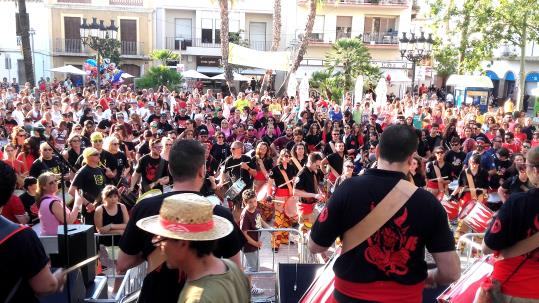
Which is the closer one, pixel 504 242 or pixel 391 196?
pixel 391 196

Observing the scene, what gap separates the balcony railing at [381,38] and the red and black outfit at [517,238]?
36.3 meters

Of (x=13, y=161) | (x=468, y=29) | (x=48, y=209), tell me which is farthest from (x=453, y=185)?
(x=468, y=29)

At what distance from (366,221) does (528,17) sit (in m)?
19.8

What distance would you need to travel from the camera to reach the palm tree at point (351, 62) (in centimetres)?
2901

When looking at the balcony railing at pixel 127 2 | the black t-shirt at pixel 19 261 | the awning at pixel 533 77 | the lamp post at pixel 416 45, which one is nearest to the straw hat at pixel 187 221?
the black t-shirt at pixel 19 261

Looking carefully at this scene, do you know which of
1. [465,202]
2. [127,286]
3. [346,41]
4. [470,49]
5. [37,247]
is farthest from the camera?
[346,41]

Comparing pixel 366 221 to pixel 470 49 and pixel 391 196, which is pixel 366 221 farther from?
pixel 470 49

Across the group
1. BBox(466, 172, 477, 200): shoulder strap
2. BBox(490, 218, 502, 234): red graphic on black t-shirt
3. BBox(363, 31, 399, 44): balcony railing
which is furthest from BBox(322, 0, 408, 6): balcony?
BBox(490, 218, 502, 234): red graphic on black t-shirt

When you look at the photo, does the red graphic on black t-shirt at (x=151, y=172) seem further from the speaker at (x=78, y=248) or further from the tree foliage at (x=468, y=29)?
the tree foliage at (x=468, y=29)

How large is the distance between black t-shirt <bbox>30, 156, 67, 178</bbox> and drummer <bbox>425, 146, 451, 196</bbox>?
6.00 metres

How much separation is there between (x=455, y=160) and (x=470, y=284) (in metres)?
6.09

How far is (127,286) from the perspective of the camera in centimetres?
471

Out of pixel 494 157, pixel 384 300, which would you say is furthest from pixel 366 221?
pixel 494 157

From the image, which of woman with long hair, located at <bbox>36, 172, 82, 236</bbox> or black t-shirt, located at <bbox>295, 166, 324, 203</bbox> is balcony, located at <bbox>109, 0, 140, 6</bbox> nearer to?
black t-shirt, located at <bbox>295, 166, 324, 203</bbox>
